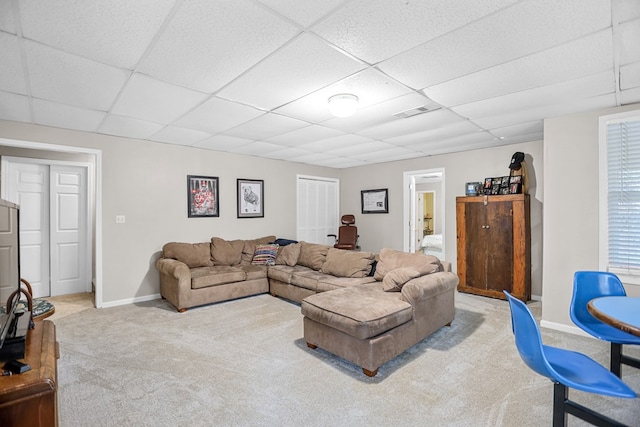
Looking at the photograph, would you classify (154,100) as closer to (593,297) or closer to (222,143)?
(222,143)

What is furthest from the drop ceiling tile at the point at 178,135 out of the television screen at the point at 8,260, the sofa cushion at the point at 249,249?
the television screen at the point at 8,260

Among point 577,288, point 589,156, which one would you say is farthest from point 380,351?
point 589,156

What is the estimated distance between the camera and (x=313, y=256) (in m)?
4.87

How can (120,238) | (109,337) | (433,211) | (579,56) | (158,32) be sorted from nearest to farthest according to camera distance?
1. (158,32)
2. (579,56)
3. (109,337)
4. (120,238)
5. (433,211)

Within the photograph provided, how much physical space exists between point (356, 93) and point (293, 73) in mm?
673

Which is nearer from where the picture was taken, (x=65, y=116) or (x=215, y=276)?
(x=65, y=116)

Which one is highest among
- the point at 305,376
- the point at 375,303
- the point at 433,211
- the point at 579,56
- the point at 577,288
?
the point at 579,56

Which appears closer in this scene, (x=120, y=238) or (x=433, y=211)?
(x=120, y=238)

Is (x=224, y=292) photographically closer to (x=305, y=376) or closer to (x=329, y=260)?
(x=329, y=260)

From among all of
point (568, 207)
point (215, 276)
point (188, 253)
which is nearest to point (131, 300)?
point (188, 253)

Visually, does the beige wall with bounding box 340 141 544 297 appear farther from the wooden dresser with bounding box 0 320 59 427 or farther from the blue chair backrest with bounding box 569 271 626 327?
the wooden dresser with bounding box 0 320 59 427

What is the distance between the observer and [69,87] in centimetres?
266

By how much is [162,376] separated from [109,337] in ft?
3.99

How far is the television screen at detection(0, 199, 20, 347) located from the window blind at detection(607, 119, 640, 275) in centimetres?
468
